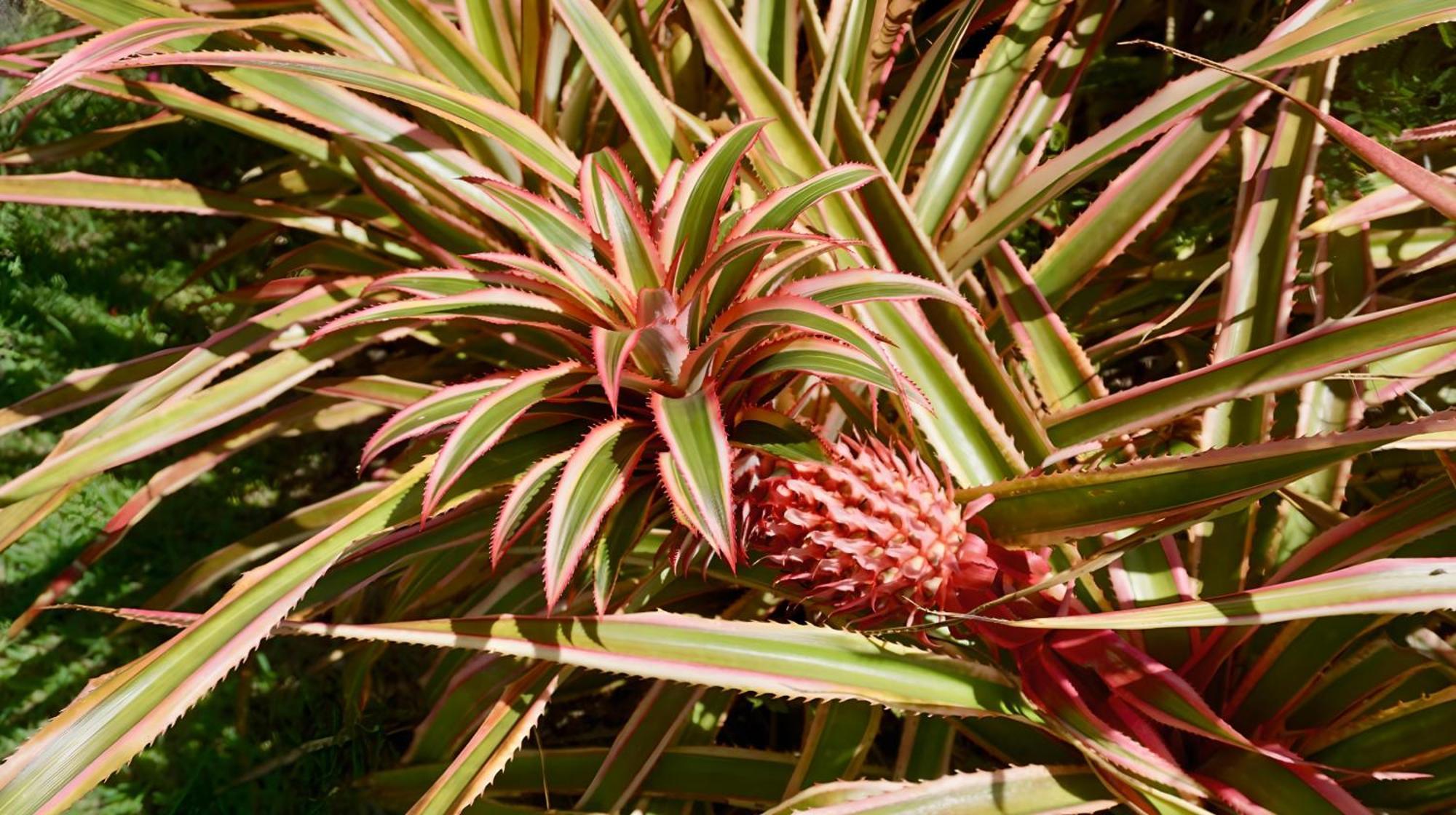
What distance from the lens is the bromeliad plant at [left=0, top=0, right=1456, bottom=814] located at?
1217 mm

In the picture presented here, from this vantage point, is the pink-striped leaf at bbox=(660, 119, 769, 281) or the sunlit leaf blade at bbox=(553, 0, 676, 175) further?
the sunlit leaf blade at bbox=(553, 0, 676, 175)

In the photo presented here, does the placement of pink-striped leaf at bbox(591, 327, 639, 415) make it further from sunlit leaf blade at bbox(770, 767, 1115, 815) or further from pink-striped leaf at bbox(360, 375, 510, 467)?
sunlit leaf blade at bbox(770, 767, 1115, 815)

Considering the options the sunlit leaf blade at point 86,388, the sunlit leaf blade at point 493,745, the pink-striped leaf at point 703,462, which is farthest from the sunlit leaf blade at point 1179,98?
the sunlit leaf blade at point 86,388

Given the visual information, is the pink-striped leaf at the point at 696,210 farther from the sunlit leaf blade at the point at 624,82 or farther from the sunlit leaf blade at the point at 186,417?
the sunlit leaf blade at the point at 186,417

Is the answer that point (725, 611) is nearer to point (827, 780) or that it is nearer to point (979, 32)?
point (827, 780)

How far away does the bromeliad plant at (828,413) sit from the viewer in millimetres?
1217

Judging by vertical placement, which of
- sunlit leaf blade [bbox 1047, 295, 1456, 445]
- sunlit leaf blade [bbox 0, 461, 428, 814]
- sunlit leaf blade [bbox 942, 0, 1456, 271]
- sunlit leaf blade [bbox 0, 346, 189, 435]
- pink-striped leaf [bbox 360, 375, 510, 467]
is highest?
sunlit leaf blade [bbox 0, 346, 189, 435]

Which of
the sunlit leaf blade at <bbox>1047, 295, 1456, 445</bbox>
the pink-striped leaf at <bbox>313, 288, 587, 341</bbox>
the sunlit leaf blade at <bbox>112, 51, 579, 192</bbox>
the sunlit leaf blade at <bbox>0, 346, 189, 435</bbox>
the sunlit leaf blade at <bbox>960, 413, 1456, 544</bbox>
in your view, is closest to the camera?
the sunlit leaf blade at <bbox>960, 413, 1456, 544</bbox>

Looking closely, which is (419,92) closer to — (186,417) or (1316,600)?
(186,417)

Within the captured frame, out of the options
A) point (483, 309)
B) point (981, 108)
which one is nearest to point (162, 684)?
point (483, 309)

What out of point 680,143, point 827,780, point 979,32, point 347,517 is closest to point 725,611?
point 827,780

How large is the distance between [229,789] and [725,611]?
125cm

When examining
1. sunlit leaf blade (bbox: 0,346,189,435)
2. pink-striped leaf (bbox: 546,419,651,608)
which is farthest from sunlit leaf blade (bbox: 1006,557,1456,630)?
sunlit leaf blade (bbox: 0,346,189,435)

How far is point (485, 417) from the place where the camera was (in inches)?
47.0
